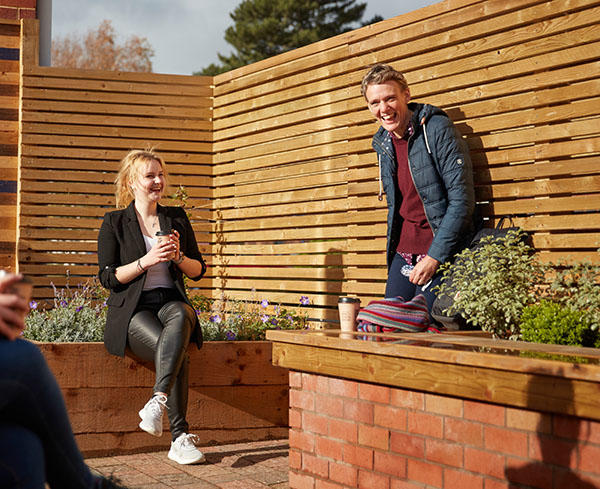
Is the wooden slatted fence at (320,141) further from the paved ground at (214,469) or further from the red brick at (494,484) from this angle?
the red brick at (494,484)

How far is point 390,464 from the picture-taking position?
2.95 meters

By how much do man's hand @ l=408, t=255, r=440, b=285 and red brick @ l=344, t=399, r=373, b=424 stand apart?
1.40 metres

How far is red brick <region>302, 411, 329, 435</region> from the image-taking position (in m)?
3.25

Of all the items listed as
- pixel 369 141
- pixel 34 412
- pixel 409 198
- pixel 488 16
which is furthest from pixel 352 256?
pixel 34 412

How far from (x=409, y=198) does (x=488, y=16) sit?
51.9 inches

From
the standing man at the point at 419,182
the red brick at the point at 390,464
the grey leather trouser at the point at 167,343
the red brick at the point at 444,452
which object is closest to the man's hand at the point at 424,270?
the standing man at the point at 419,182

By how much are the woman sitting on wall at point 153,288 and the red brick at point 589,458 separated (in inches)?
88.2

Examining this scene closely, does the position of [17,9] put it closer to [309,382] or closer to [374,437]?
[309,382]

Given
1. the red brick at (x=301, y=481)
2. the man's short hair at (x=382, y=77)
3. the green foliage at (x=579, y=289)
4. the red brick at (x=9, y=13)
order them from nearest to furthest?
A: the red brick at (x=301, y=481) < the green foliage at (x=579, y=289) < the man's short hair at (x=382, y=77) < the red brick at (x=9, y=13)

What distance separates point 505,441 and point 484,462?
0.13 m

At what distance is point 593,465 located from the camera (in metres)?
2.24

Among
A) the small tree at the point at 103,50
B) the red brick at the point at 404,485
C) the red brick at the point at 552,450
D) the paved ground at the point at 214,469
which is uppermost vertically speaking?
the small tree at the point at 103,50

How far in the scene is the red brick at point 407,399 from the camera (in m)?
2.84

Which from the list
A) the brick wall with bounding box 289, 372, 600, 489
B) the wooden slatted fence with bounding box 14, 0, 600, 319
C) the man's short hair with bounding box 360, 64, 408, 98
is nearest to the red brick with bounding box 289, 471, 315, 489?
the brick wall with bounding box 289, 372, 600, 489
